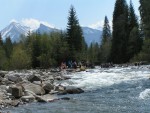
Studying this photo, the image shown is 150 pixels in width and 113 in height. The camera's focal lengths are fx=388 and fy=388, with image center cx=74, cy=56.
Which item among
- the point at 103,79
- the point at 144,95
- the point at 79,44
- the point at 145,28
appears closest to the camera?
the point at 144,95

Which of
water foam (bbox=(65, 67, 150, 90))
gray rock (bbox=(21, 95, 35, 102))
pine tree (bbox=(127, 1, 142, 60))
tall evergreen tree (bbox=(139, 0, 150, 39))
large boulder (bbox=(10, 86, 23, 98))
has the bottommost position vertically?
gray rock (bbox=(21, 95, 35, 102))

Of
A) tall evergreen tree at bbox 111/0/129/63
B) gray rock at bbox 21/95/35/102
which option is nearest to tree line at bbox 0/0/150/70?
tall evergreen tree at bbox 111/0/129/63

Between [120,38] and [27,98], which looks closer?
[27,98]

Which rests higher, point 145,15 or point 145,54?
point 145,15

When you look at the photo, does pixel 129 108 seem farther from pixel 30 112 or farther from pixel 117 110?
pixel 30 112

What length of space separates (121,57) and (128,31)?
601cm

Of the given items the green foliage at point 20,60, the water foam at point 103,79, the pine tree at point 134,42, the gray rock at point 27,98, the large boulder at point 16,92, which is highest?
the pine tree at point 134,42

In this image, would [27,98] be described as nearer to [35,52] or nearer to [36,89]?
[36,89]

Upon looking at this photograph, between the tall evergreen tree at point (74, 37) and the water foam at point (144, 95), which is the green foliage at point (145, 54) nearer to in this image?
the tall evergreen tree at point (74, 37)

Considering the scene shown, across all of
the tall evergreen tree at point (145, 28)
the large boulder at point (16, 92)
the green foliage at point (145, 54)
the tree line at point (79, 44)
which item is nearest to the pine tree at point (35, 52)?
the tree line at point (79, 44)

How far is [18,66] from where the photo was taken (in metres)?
92.7

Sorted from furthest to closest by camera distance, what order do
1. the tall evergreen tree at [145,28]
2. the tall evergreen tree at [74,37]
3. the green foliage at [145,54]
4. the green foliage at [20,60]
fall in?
the green foliage at [20,60] < the tall evergreen tree at [74,37] < the tall evergreen tree at [145,28] < the green foliage at [145,54]

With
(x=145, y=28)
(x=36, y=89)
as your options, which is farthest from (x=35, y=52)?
(x=36, y=89)

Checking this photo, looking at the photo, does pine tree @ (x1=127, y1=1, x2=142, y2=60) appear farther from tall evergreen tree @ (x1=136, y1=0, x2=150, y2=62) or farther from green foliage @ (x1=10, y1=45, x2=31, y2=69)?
green foliage @ (x1=10, y1=45, x2=31, y2=69)
